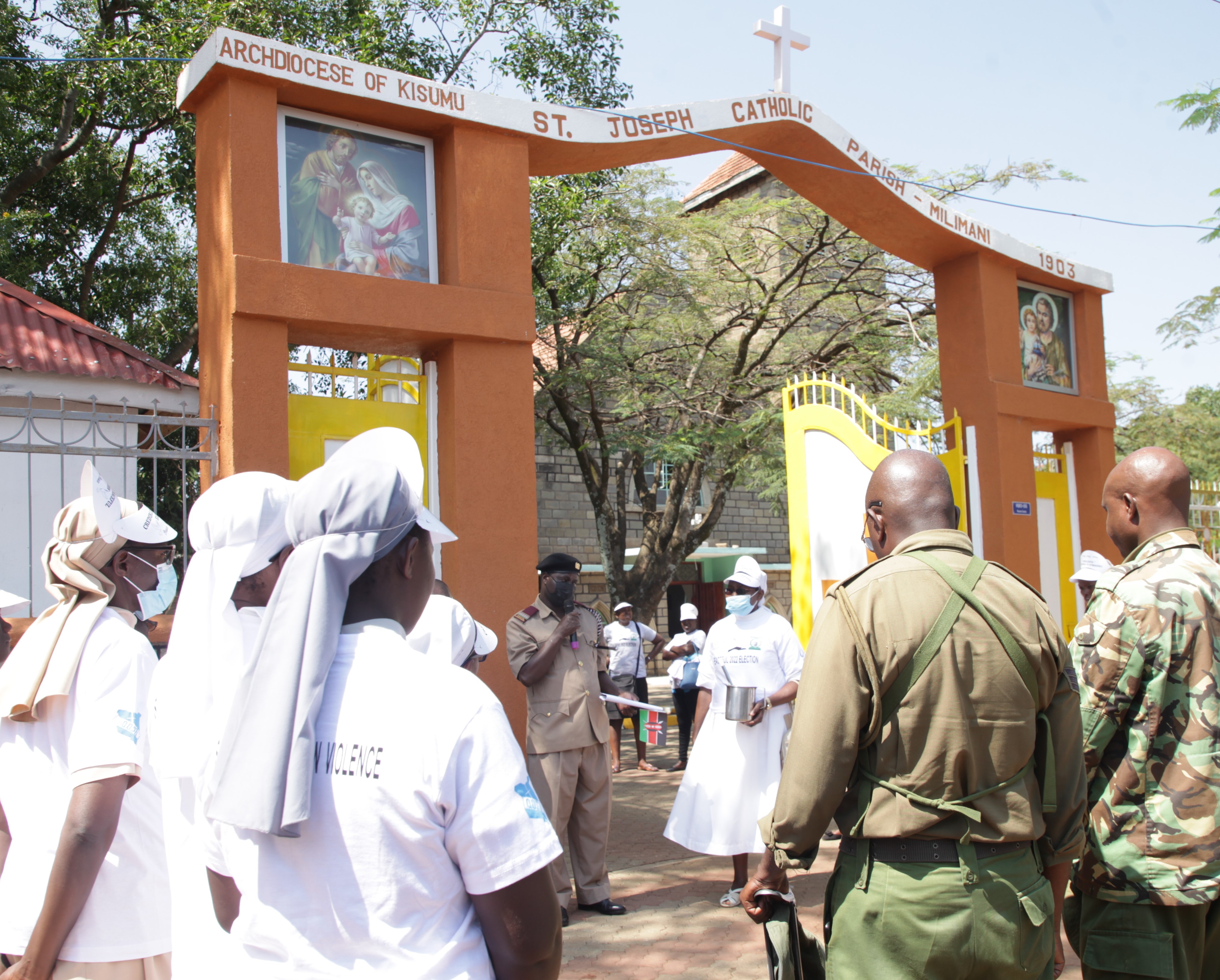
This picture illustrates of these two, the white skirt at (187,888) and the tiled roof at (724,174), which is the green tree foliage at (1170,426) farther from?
the white skirt at (187,888)

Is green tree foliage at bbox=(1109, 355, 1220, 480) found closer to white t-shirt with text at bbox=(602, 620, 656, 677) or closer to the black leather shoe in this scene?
white t-shirt with text at bbox=(602, 620, 656, 677)

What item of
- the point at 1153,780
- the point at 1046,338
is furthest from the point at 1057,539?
the point at 1153,780

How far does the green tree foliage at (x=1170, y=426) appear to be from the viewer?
56.0 feet

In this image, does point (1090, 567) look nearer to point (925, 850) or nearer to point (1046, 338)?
point (1046, 338)

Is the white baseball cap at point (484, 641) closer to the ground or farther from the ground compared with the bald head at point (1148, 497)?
closer to the ground

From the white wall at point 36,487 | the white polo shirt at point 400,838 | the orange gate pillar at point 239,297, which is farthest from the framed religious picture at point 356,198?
the white polo shirt at point 400,838

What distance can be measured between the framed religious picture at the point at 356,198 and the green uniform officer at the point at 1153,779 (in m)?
4.33

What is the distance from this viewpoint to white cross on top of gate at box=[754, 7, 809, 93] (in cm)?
775

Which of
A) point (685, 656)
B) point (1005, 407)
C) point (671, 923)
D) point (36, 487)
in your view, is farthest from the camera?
point (685, 656)

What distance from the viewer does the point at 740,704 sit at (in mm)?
5758

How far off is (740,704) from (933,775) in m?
3.47

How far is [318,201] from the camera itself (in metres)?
5.80

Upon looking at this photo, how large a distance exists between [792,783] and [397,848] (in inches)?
46.7

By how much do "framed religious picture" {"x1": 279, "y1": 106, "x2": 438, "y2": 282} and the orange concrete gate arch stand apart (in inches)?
3.1
